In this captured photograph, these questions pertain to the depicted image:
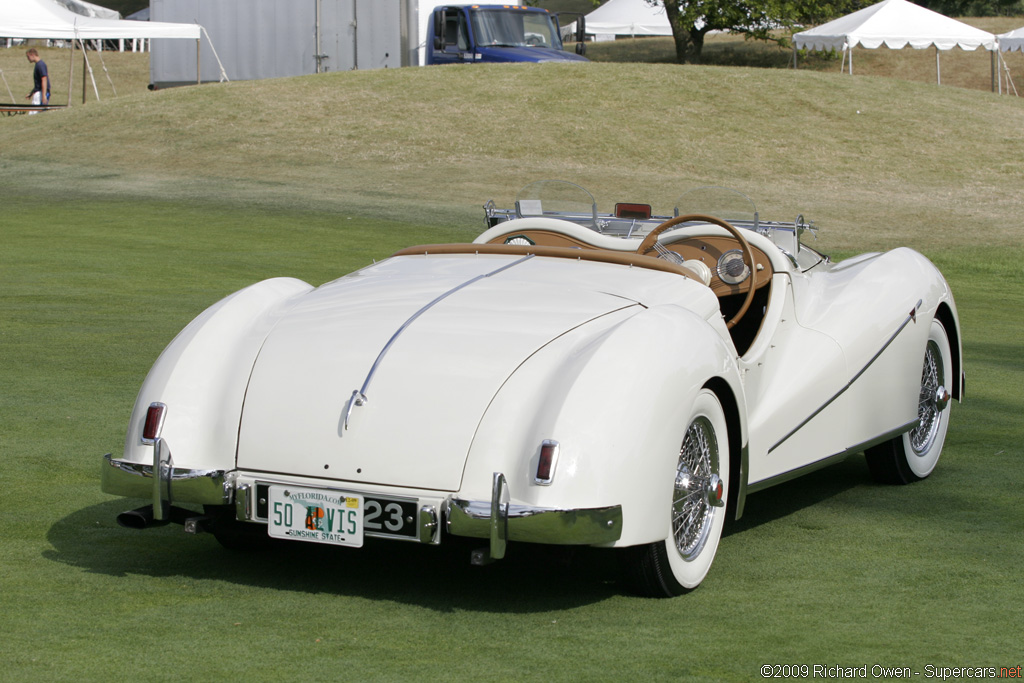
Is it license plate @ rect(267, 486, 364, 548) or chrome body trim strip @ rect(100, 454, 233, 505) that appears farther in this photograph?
chrome body trim strip @ rect(100, 454, 233, 505)

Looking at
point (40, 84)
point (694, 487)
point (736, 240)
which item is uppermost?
point (40, 84)

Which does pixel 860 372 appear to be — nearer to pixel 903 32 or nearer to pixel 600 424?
pixel 600 424

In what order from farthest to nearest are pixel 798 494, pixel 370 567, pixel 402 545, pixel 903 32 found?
pixel 903 32 → pixel 798 494 → pixel 402 545 → pixel 370 567

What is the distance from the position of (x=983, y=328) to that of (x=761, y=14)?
3232 cm

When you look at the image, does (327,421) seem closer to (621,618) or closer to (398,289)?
(398,289)

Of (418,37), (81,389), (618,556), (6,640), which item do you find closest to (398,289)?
(618,556)

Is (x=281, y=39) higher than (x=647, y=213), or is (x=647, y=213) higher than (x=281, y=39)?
(x=281, y=39)

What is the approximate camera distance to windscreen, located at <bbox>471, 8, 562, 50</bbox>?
27.7 m

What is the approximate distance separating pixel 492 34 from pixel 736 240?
2352 cm

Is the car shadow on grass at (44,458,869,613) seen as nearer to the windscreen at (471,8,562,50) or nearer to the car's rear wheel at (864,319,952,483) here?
the car's rear wheel at (864,319,952,483)

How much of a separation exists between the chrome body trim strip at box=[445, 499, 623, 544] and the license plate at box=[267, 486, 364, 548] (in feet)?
1.04

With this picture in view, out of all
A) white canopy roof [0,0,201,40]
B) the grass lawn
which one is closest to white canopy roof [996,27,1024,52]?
the grass lawn

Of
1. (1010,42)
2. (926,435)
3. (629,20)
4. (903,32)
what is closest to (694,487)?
(926,435)

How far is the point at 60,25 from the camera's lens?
1160 inches
